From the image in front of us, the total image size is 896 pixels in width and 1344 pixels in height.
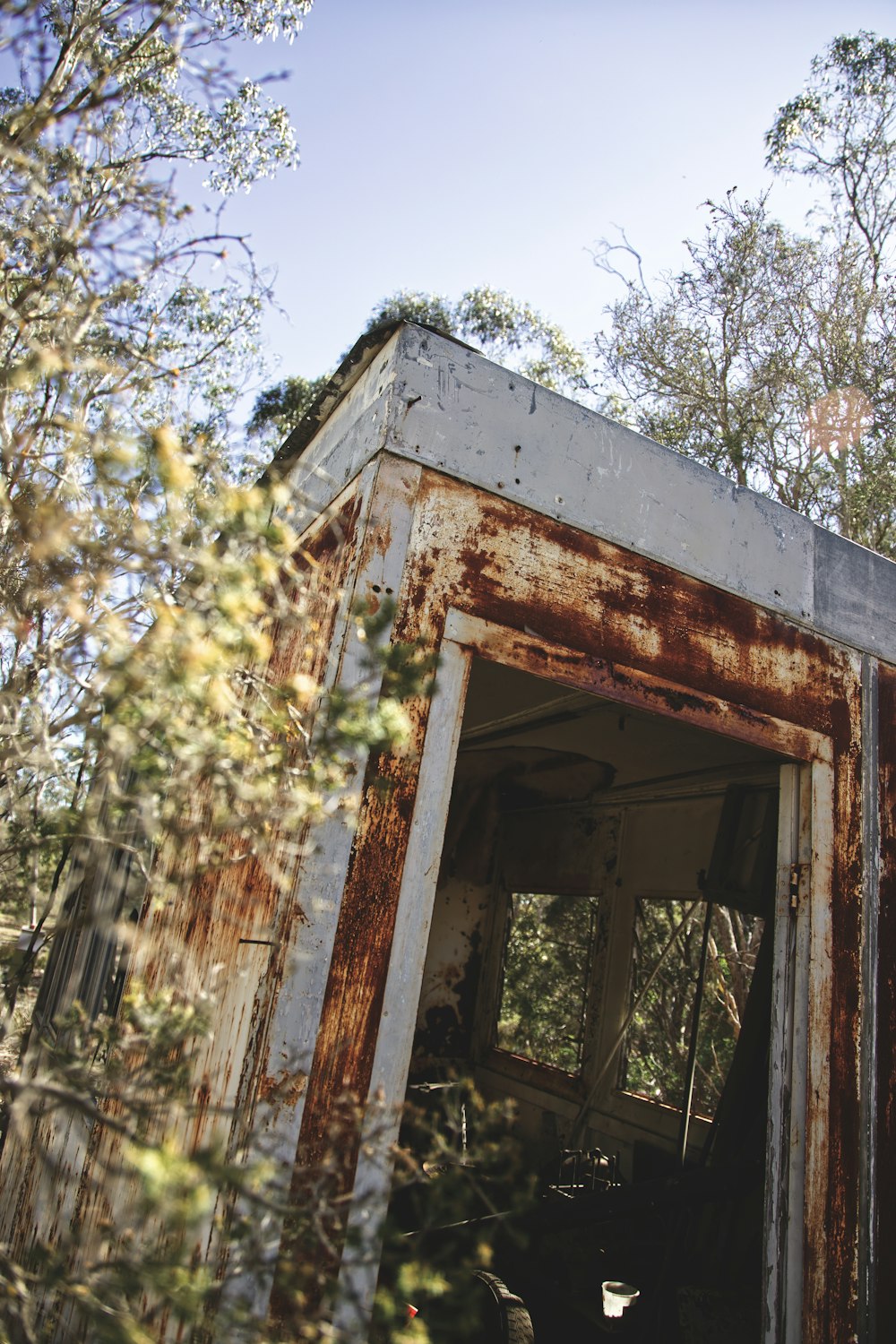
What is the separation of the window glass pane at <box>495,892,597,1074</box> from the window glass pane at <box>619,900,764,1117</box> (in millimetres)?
997

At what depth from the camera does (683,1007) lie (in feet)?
34.5

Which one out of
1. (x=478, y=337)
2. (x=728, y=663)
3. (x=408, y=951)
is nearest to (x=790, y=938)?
(x=728, y=663)

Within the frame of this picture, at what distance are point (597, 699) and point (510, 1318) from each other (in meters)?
2.80

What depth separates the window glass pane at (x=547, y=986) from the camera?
11438mm

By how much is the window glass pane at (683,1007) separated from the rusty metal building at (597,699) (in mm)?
5730

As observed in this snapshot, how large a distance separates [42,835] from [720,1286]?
420 centimetres

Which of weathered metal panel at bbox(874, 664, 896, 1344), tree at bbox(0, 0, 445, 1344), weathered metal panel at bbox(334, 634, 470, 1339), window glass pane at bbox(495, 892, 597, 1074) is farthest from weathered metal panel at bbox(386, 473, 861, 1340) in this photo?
window glass pane at bbox(495, 892, 597, 1074)

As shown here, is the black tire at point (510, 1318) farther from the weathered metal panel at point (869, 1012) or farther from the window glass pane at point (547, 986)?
the window glass pane at point (547, 986)

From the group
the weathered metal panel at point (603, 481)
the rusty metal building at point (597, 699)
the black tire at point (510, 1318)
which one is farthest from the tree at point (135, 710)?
the black tire at point (510, 1318)

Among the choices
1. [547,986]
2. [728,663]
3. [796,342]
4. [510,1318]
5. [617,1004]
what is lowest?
[510,1318]

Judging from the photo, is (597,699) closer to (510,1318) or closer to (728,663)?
(728,663)

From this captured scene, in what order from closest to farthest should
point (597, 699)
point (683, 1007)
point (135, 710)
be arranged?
point (135, 710)
point (597, 699)
point (683, 1007)

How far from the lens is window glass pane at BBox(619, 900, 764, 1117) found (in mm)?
10023

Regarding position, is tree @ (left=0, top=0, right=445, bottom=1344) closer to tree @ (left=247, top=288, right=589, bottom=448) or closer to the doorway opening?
the doorway opening
